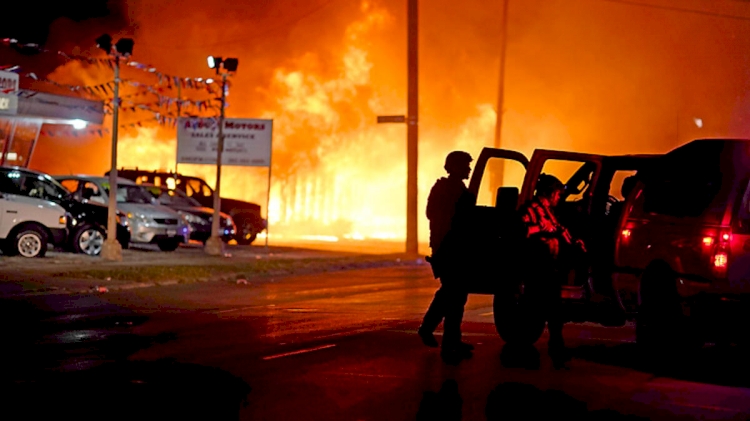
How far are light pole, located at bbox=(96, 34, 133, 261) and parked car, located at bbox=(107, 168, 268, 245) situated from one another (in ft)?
31.3

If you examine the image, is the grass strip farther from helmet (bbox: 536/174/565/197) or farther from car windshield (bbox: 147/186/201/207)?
helmet (bbox: 536/174/565/197)

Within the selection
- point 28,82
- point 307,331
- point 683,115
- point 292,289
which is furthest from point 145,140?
point 307,331

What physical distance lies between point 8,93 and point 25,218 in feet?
19.5

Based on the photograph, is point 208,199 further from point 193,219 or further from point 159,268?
point 159,268

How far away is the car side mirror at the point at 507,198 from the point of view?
9.23 m

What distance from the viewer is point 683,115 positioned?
Answer: 3759 cm

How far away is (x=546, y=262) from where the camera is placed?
29.4ft

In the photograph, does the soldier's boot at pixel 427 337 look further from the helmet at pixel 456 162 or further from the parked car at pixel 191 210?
the parked car at pixel 191 210

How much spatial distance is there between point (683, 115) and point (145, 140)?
869 inches

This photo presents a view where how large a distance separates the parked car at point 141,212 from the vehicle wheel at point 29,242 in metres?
2.76

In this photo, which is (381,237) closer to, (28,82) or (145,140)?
(145,140)

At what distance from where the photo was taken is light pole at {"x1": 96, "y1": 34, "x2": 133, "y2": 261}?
804 inches

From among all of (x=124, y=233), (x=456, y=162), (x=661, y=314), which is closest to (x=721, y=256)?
(x=661, y=314)

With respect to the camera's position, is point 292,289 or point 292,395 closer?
point 292,395
